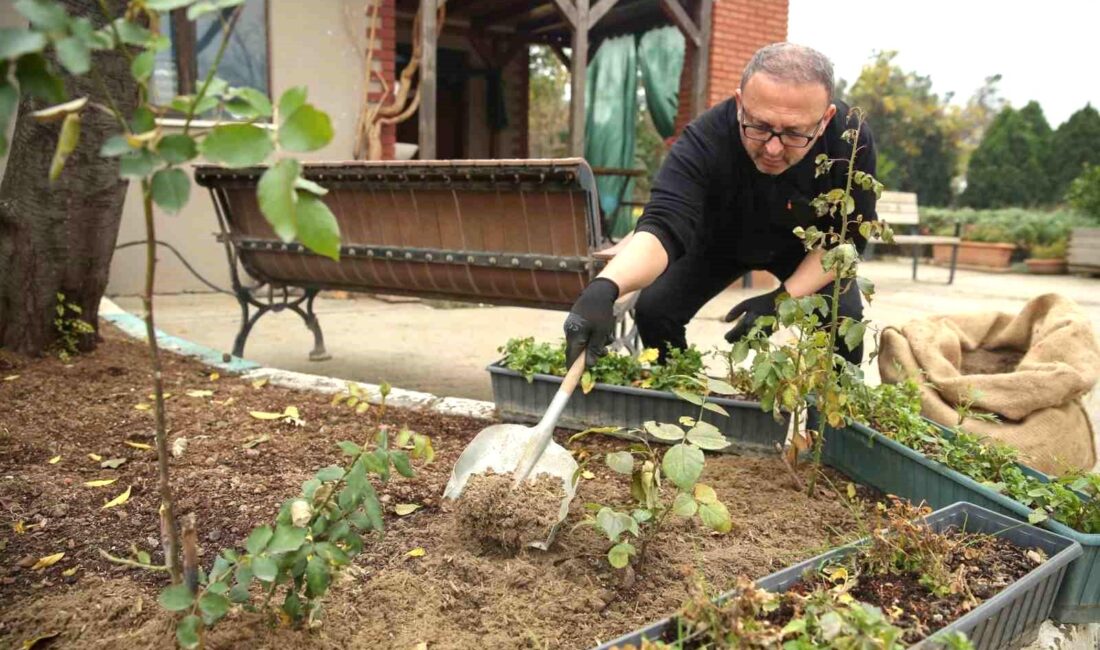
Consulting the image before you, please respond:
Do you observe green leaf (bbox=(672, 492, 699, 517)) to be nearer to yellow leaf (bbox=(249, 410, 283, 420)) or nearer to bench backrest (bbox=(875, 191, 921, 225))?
yellow leaf (bbox=(249, 410, 283, 420))

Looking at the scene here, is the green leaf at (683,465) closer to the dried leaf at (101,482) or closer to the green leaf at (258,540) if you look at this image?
the green leaf at (258,540)

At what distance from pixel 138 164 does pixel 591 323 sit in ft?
4.88

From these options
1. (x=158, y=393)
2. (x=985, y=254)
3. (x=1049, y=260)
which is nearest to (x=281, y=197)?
(x=158, y=393)

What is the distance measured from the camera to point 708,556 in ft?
5.58

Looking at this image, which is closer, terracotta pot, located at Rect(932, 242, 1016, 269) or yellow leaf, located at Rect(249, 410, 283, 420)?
yellow leaf, located at Rect(249, 410, 283, 420)

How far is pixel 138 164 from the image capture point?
2.95 feet

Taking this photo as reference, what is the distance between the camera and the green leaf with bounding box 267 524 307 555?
118 centimetres

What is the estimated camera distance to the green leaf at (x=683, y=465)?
58.1 inches

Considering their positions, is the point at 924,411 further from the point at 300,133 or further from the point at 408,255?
the point at 300,133

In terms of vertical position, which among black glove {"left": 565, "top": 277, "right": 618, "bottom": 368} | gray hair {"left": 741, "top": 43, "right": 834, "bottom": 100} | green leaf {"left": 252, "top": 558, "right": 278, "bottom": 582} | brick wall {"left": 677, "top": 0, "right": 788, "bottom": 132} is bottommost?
green leaf {"left": 252, "top": 558, "right": 278, "bottom": 582}

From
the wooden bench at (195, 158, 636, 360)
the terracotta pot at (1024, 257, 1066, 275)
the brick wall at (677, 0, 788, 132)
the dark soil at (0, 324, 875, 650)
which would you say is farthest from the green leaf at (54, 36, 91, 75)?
the terracotta pot at (1024, 257, 1066, 275)

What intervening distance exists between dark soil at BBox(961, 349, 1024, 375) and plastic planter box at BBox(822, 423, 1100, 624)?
4.38 feet

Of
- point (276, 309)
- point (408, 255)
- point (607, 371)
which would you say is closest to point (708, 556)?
point (607, 371)

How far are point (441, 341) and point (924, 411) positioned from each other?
3.38 metres
